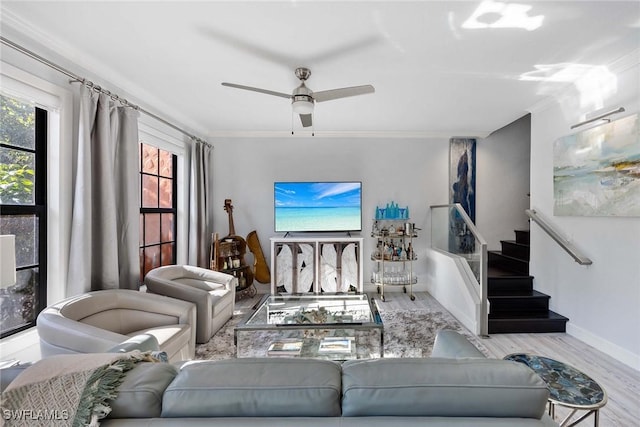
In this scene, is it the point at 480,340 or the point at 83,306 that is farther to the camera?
the point at 480,340

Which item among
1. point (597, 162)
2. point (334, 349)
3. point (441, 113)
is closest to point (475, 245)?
point (597, 162)

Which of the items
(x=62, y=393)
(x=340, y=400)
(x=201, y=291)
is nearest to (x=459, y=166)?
(x=201, y=291)

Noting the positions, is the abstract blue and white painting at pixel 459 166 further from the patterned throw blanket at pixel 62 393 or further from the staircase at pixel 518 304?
the patterned throw blanket at pixel 62 393

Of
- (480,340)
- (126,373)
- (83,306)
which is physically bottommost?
(480,340)

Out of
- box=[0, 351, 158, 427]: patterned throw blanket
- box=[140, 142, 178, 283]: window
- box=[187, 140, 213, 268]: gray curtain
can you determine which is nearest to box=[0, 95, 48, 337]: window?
box=[140, 142, 178, 283]: window

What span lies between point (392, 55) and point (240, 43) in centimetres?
115

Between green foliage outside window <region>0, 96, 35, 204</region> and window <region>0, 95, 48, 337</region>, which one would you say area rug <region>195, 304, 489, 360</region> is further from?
green foliage outside window <region>0, 96, 35, 204</region>

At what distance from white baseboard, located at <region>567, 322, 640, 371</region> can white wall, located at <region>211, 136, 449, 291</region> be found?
1907 millimetres

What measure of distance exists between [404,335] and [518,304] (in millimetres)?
A: 1398

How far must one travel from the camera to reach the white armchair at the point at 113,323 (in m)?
1.70

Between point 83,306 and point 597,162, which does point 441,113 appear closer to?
point 597,162

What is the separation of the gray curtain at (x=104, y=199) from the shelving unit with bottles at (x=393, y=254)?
303 centimetres

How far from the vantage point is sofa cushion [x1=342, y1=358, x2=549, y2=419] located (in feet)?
2.75

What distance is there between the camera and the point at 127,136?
2.61m
